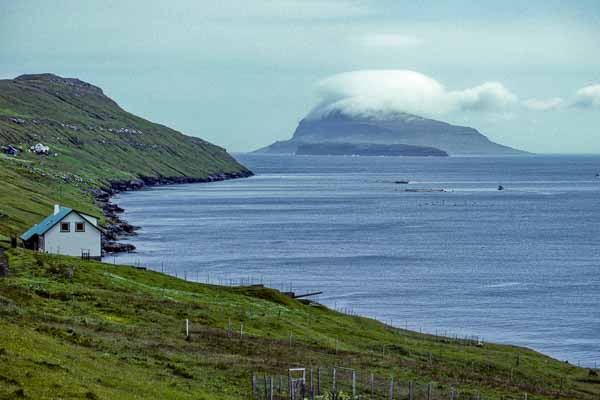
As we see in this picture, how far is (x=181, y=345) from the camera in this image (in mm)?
54188

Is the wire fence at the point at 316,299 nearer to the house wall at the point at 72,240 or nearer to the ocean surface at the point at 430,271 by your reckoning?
the ocean surface at the point at 430,271

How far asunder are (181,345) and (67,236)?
6363cm

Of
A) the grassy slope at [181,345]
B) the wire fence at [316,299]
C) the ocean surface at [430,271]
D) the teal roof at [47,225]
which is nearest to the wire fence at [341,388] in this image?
the grassy slope at [181,345]

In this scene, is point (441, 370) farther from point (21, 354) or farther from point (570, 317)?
point (570, 317)

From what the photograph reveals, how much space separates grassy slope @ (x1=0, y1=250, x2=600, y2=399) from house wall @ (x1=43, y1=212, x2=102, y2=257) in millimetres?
19030

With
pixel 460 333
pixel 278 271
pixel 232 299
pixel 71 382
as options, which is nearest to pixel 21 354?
pixel 71 382

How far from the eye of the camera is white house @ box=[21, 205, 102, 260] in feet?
369

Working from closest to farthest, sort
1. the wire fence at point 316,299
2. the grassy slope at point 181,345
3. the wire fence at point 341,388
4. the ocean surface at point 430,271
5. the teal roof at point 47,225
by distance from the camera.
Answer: the grassy slope at point 181,345, the wire fence at point 341,388, the wire fence at point 316,299, the ocean surface at point 430,271, the teal roof at point 47,225

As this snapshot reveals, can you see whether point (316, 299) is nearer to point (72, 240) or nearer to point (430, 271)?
point (72, 240)

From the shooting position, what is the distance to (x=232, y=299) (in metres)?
88.2

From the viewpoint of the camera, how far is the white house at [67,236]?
369 ft

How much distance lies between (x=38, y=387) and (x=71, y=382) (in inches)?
80.2

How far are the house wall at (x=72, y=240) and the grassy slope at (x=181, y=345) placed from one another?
19.0 metres

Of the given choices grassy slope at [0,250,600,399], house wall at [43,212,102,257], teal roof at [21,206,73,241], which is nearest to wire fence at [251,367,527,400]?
grassy slope at [0,250,600,399]
